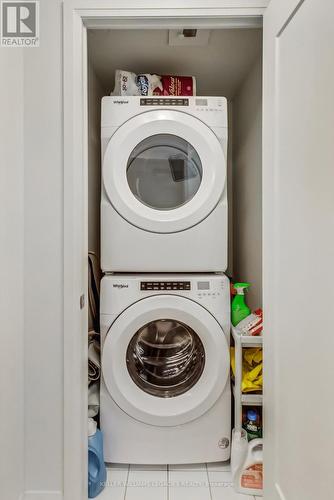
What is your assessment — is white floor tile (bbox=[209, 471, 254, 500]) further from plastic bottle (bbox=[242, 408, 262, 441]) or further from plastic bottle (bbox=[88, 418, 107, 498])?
plastic bottle (bbox=[88, 418, 107, 498])

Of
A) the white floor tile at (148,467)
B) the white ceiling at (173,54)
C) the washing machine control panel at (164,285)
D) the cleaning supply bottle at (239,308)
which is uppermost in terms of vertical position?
the white ceiling at (173,54)

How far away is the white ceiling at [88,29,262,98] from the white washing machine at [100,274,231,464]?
115 centimetres

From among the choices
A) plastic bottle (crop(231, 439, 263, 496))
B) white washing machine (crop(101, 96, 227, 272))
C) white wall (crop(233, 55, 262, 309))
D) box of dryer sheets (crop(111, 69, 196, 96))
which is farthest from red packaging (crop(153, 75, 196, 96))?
plastic bottle (crop(231, 439, 263, 496))

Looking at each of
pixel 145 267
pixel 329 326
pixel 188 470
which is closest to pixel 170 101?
pixel 145 267

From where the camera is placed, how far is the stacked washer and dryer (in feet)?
5.49

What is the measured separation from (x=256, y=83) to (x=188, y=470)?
2.02 metres

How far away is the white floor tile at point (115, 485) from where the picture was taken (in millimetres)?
1572

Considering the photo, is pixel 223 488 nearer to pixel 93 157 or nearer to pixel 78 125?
pixel 78 125

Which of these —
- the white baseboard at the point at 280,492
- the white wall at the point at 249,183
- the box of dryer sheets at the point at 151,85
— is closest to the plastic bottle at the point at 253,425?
the white baseboard at the point at 280,492

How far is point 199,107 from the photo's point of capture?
1712mm

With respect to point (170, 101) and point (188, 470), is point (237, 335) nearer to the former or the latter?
point (188, 470)

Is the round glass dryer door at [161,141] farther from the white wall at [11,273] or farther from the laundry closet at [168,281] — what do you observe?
the white wall at [11,273]

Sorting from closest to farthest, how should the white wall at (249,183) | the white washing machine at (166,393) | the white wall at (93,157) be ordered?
the white washing machine at (166,393) < the white wall at (249,183) < the white wall at (93,157)

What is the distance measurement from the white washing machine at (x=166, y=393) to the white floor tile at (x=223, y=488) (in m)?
0.07
